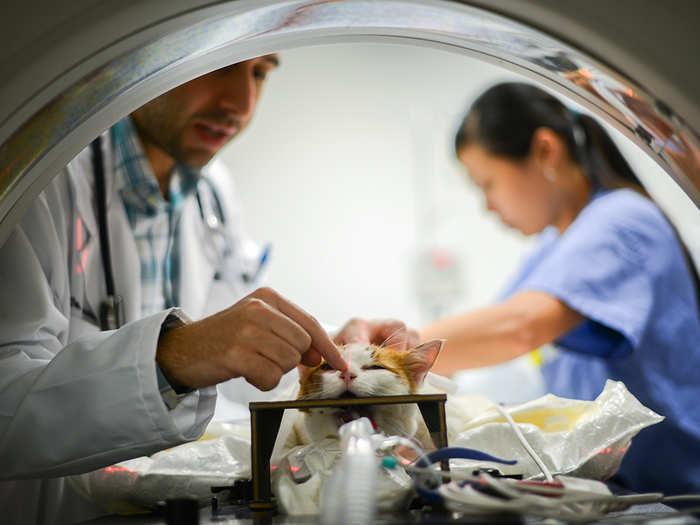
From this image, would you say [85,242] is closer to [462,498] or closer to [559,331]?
[462,498]

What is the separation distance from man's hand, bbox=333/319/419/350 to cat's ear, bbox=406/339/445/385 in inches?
2.4

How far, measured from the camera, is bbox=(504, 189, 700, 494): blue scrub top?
966 mm

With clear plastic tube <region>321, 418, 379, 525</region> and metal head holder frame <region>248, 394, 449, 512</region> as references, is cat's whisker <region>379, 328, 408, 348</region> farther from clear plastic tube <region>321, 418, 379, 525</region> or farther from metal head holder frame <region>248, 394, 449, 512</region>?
clear plastic tube <region>321, 418, 379, 525</region>

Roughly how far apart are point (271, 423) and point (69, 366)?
0.19m

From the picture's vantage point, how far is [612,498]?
0.39 m

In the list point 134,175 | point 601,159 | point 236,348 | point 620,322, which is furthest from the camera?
point 601,159

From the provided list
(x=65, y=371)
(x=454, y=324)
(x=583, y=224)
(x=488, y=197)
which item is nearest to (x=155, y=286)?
(x=65, y=371)

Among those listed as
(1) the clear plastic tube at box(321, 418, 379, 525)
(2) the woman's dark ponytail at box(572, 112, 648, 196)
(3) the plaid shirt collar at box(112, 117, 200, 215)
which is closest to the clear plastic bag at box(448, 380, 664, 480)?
(1) the clear plastic tube at box(321, 418, 379, 525)

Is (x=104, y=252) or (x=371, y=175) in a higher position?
(x=371, y=175)

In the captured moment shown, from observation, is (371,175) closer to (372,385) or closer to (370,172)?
(370,172)

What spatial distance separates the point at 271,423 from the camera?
51 centimetres

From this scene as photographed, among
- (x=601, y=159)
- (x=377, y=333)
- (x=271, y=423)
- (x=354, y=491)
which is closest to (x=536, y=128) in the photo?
(x=601, y=159)

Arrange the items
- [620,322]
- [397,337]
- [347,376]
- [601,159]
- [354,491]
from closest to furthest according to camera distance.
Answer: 1. [354,491]
2. [347,376]
3. [397,337]
4. [620,322]
5. [601,159]

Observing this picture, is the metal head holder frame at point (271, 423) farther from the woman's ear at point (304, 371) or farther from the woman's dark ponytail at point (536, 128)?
the woman's dark ponytail at point (536, 128)
